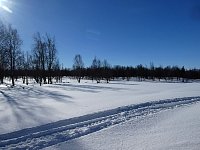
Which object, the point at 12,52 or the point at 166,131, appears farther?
the point at 12,52

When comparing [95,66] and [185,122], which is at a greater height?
[95,66]

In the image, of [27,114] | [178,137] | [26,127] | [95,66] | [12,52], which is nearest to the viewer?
[178,137]

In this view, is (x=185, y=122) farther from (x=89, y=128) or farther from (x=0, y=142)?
(x=0, y=142)

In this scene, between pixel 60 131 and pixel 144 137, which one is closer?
pixel 144 137

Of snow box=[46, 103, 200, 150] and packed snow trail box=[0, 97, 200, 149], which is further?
packed snow trail box=[0, 97, 200, 149]

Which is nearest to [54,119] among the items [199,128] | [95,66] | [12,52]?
[199,128]

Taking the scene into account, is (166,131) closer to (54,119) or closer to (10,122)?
(54,119)

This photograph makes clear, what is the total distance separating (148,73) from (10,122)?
118062 millimetres

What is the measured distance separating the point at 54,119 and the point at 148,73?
384 feet

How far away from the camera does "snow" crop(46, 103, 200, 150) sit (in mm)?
7531

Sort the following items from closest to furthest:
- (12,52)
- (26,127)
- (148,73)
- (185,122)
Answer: (26,127) < (185,122) < (12,52) < (148,73)

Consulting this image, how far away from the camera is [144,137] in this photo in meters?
8.60

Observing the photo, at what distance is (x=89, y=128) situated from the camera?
1010 centimetres

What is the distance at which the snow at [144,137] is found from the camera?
297 inches
